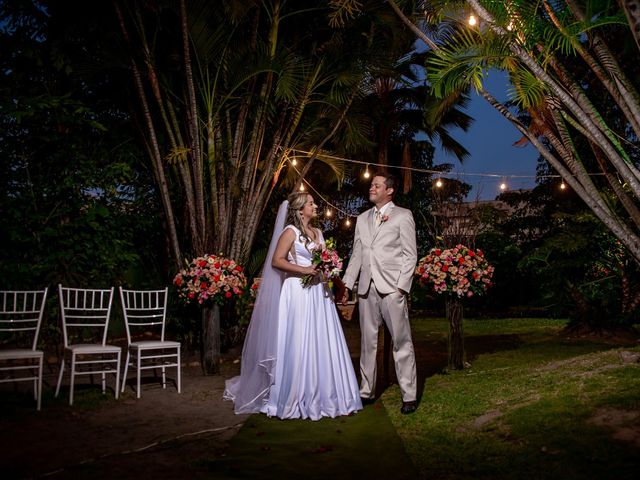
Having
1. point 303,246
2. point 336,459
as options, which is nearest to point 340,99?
point 303,246

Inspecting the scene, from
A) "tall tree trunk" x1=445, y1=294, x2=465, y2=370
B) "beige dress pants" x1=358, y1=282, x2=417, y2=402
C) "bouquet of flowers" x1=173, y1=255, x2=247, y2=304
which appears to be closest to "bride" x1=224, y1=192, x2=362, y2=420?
"beige dress pants" x1=358, y1=282, x2=417, y2=402

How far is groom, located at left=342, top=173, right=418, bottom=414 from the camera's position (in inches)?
203

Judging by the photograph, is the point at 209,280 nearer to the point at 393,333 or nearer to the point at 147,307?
the point at 393,333

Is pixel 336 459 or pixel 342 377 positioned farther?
pixel 342 377

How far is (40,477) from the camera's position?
3533 mm

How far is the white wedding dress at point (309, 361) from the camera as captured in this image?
5125 millimetres

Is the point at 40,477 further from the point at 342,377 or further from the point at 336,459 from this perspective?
the point at 342,377

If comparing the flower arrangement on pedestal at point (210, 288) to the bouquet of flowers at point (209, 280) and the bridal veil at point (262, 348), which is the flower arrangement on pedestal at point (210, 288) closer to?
the bouquet of flowers at point (209, 280)

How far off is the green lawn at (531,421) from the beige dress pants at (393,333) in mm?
344

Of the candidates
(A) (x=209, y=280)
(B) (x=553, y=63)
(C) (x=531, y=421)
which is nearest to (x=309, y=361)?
(C) (x=531, y=421)

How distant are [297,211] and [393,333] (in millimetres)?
1543

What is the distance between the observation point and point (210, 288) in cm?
736

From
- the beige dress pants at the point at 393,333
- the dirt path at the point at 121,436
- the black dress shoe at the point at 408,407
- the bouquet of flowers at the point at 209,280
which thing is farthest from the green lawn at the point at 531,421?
the bouquet of flowers at the point at 209,280

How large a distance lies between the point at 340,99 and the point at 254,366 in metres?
5.63
